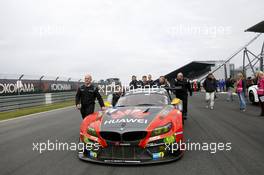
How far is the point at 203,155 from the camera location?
5156mm

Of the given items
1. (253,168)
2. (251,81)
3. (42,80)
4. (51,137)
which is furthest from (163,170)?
(42,80)

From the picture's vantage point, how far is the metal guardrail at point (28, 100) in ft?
51.8

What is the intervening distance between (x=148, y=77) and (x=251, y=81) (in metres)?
9.84

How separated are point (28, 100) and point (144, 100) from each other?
1342cm

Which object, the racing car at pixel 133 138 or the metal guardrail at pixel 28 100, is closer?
the racing car at pixel 133 138

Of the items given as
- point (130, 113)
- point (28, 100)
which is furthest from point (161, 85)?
point (28, 100)

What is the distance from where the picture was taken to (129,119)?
200 inches
